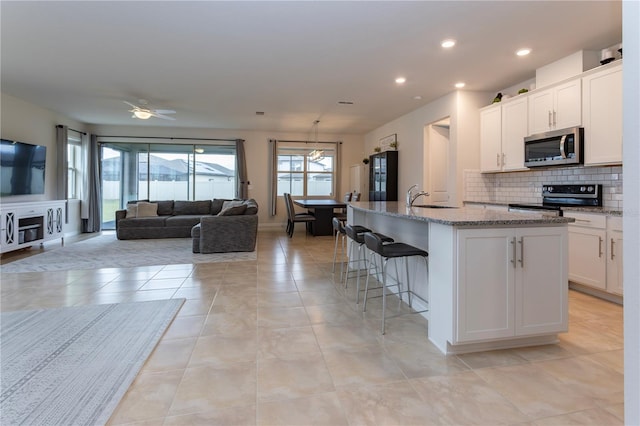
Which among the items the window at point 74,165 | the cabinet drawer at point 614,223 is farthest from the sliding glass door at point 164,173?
the cabinet drawer at point 614,223

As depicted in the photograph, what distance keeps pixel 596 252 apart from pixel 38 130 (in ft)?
29.0

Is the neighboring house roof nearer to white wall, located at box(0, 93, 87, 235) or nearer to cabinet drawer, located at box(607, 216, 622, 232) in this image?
white wall, located at box(0, 93, 87, 235)

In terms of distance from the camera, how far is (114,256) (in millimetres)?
5023

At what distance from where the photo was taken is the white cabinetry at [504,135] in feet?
13.8

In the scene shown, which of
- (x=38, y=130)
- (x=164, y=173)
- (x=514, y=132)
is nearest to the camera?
(x=514, y=132)

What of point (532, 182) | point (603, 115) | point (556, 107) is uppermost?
point (556, 107)

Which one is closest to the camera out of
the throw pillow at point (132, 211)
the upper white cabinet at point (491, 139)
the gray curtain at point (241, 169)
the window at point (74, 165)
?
the upper white cabinet at point (491, 139)

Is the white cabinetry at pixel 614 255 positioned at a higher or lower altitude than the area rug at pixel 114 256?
higher

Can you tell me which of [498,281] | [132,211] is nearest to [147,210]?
[132,211]

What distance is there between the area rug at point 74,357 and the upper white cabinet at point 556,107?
4.55 metres

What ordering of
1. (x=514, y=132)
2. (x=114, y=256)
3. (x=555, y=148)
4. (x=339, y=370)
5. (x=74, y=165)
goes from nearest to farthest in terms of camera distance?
(x=339, y=370) < (x=555, y=148) < (x=514, y=132) < (x=114, y=256) < (x=74, y=165)

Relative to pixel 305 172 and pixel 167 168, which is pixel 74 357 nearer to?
pixel 167 168

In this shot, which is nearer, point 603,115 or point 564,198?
point 603,115

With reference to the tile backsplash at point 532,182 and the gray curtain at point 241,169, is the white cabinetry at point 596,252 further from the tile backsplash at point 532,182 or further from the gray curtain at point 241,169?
the gray curtain at point 241,169
